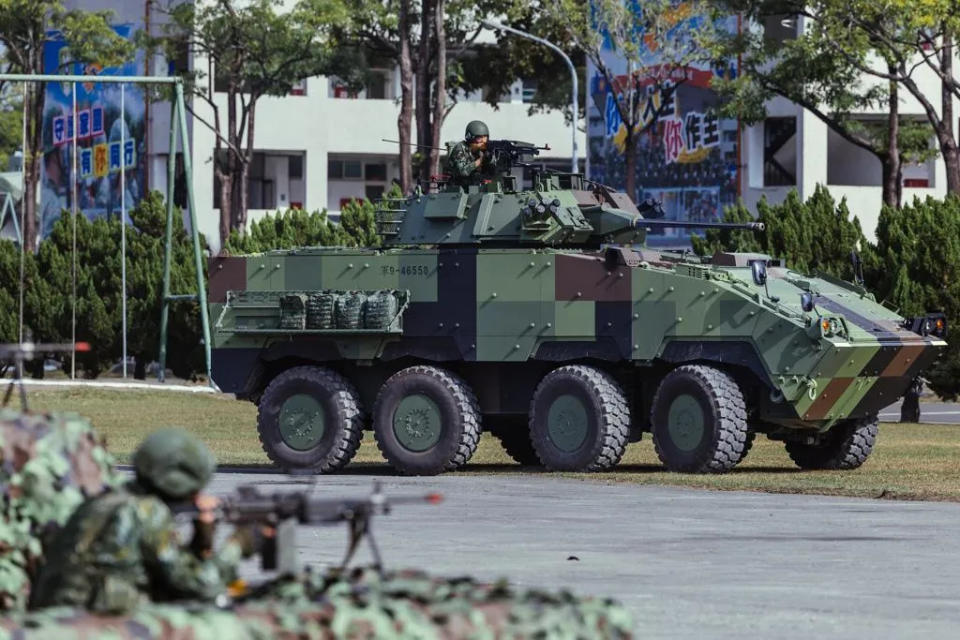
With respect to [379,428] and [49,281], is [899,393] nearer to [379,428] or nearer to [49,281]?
[379,428]

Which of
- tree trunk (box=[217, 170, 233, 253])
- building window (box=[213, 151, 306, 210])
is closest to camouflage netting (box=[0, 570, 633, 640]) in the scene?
tree trunk (box=[217, 170, 233, 253])

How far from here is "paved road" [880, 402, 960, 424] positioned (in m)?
39.6

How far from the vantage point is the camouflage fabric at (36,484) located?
836cm

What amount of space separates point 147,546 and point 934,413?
36.2 m

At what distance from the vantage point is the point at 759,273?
2514 cm

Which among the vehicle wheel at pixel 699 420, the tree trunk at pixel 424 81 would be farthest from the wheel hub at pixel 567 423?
the tree trunk at pixel 424 81

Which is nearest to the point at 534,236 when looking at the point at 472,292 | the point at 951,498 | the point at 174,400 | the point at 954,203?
the point at 472,292

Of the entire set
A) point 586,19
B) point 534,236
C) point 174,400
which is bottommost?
point 174,400

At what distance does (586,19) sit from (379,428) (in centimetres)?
2849

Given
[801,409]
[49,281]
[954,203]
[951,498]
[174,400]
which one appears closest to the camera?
[951,498]

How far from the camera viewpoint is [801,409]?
969 inches

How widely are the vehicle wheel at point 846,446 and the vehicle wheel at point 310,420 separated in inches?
206

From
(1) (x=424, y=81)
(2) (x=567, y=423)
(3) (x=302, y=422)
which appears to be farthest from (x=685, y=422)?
(1) (x=424, y=81)

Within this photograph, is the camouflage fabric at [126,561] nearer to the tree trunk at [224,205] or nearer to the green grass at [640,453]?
the green grass at [640,453]
